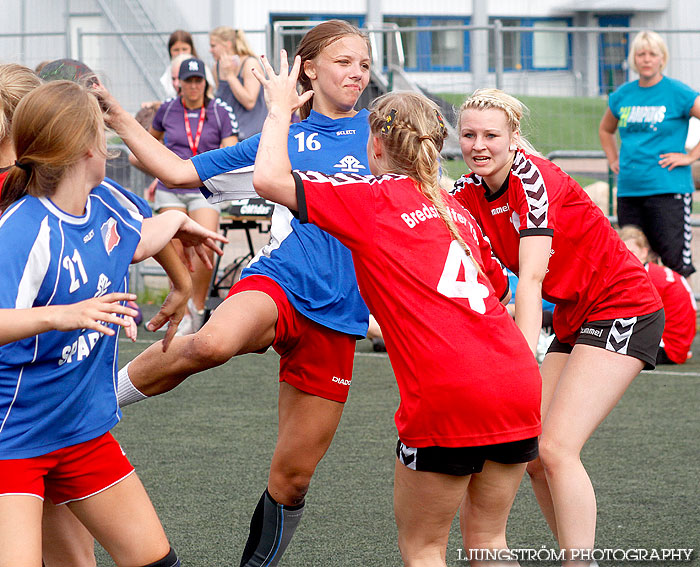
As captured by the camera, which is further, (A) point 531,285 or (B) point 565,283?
(B) point 565,283

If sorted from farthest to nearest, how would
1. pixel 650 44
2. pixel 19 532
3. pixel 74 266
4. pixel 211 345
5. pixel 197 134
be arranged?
1. pixel 197 134
2. pixel 650 44
3. pixel 211 345
4. pixel 74 266
5. pixel 19 532

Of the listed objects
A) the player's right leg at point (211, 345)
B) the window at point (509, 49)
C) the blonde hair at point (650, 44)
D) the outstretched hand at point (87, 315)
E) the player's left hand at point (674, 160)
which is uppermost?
the window at point (509, 49)

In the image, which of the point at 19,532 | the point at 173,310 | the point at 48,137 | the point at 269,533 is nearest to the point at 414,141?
the point at 173,310

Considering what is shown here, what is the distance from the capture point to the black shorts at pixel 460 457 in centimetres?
281

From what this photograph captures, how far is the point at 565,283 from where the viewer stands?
370 cm

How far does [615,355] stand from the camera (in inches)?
143

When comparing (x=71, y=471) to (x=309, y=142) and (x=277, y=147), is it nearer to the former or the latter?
(x=277, y=147)

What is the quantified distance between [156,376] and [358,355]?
441 cm

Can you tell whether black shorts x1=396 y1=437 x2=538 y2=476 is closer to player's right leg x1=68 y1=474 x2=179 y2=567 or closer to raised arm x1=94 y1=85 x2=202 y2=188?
player's right leg x1=68 y1=474 x2=179 y2=567

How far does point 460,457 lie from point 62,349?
1.07m

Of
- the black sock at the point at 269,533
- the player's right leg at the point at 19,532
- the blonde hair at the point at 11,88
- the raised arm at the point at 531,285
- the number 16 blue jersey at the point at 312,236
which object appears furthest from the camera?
the number 16 blue jersey at the point at 312,236

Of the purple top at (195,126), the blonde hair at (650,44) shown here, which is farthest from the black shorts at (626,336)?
the purple top at (195,126)

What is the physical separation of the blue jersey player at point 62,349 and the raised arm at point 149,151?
1.94ft

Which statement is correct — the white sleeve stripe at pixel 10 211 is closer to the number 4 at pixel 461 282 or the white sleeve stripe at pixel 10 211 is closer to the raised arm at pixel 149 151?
the raised arm at pixel 149 151
